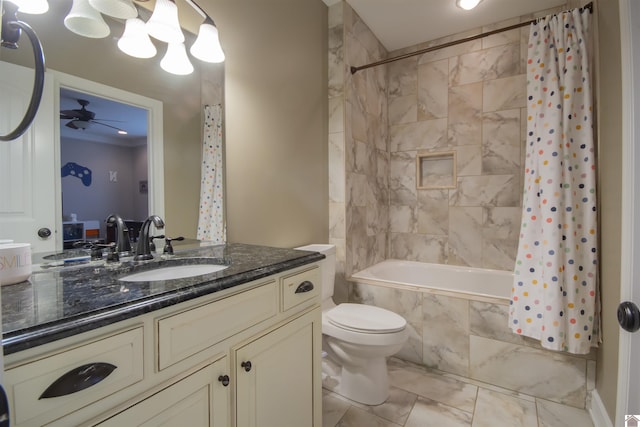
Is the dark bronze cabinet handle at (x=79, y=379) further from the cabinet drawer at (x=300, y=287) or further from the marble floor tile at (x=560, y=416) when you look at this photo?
the marble floor tile at (x=560, y=416)

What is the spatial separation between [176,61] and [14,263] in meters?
0.98

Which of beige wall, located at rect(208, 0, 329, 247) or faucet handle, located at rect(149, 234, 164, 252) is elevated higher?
beige wall, located at rect(208, 0, 329, 247)

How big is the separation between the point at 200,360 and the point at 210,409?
0.15 metres

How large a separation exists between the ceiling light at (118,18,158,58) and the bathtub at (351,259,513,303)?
75.7 inches

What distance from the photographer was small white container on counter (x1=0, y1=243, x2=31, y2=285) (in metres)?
0.75

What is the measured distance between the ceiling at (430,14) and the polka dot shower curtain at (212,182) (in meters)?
1.55

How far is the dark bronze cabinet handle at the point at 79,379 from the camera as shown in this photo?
53 cm

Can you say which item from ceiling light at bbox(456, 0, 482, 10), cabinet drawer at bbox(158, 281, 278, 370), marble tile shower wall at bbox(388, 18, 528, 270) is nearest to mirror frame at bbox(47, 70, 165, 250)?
cabinet drawer at bbox(158, 281, 278, 370)

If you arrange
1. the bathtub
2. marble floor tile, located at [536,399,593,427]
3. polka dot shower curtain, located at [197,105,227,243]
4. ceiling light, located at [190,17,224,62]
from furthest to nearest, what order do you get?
the bathtub, marble floor tile, located at [536,399,593,427], polka dot shower curtain, located at [197,105,227,243], ceiling light, located at [190,17,224,62]

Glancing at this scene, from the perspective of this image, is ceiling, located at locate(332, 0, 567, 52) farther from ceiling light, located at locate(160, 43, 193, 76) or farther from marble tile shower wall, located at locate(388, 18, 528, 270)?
ceiling light, located at locate(160, 43, 193, 76)

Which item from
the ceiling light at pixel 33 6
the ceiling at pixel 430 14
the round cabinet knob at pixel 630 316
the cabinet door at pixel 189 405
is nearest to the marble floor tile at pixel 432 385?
the round cabinet knob at pixel 630 316

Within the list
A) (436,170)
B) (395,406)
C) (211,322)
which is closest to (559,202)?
(436,170)

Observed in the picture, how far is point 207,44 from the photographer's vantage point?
4.38ft

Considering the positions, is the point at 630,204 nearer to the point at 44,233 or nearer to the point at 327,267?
the point at 327,267
